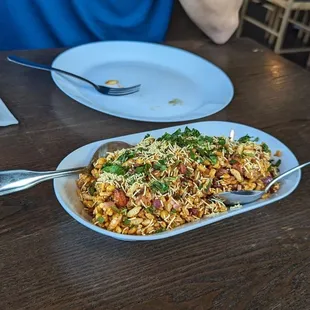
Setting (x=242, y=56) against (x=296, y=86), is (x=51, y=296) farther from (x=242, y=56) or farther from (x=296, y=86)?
(x=242, y=56)

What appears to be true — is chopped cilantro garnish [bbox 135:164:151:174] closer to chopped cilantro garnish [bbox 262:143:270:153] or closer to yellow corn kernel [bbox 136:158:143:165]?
yellow corn kernel [bbox 136:158:143:165]

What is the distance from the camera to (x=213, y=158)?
0.71 metres

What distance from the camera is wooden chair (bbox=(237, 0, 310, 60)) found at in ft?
10.6

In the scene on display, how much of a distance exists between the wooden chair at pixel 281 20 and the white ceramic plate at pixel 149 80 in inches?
91.2

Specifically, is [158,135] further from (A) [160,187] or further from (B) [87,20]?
(B) [87,20]

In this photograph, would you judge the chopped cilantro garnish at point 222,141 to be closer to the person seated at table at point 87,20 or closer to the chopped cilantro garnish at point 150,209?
the chopped cilantro garnish at point 150,209

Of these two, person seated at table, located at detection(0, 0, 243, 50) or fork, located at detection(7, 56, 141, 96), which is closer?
fork, located at detection(7, 56, 141, 96)

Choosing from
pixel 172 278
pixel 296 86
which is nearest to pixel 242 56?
pixel 296 86

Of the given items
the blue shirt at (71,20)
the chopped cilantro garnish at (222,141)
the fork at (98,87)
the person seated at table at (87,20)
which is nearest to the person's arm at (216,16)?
the person seated at table at (87,20)

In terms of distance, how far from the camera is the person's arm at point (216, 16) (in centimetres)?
137

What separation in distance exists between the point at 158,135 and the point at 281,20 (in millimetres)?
3089

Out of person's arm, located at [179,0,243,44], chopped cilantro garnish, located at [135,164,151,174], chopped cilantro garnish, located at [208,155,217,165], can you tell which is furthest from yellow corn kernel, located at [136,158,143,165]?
person's arm, located at [179,0,243,44]

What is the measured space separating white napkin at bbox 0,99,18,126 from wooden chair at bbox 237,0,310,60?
2793mm

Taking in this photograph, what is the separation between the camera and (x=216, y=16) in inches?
55.9
